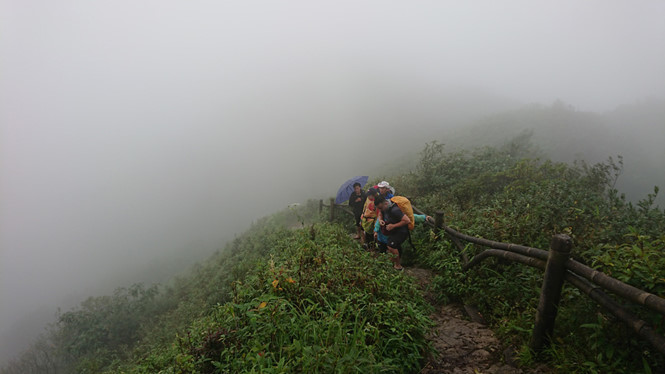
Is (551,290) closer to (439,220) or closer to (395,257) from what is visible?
(395,257)

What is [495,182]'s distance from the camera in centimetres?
915

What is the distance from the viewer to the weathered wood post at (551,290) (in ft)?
8.82

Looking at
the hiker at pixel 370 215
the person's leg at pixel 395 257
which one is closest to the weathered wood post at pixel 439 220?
the person's leg at pixel 395 257

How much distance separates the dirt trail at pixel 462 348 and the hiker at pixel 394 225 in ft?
4.81

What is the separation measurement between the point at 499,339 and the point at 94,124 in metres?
229

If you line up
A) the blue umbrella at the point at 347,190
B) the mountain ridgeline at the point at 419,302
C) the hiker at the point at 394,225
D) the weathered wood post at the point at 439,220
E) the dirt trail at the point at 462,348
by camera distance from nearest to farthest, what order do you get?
1. the mountain ridgeline at the point at 419,302
2. the dirt trail at the point at 462,348
3. the hiker at the point at 394,225
4. the weathered wood post at the point at 439,220
5. the blue umbrella at the point at 347,190

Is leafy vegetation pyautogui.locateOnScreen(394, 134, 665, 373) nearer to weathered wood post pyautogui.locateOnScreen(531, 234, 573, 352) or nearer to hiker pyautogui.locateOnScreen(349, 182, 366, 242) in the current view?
weathered wood post pyautogui.locateOnScreen(531, 234, 573, 352)

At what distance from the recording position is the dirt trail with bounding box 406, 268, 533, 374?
3.21 m

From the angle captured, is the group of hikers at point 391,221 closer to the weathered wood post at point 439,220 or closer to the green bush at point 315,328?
the weathered wood post at point 439,220

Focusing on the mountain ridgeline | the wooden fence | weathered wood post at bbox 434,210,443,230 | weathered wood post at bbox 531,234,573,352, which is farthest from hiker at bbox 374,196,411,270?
weathered wood post at bbox 531,234,573,352

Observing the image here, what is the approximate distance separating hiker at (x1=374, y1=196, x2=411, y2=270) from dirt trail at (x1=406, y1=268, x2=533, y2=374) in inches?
57.7

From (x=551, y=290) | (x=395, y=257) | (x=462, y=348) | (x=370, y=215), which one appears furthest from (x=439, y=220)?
(x=551, y=290)

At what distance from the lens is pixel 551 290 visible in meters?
2.82

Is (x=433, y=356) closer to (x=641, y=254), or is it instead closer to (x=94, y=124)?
(x=641, y=254)
